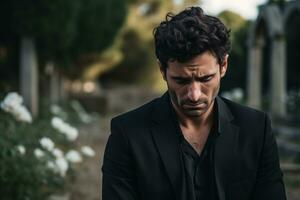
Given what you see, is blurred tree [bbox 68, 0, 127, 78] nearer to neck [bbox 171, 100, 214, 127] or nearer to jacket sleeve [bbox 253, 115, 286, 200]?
neck [bbox 171, 100, 214, 127]

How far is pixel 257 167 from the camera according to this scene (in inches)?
97.3

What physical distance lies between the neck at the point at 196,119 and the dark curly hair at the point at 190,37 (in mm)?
222

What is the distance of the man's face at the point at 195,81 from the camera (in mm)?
2312

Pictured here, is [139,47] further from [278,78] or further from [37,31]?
[37,31]

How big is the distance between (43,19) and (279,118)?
16.5 feet

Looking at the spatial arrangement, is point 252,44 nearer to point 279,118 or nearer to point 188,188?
point 279,118

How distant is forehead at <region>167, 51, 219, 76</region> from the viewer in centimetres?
230

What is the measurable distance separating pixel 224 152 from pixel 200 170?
0.10m

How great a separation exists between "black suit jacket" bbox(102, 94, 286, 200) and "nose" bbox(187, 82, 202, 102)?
0.69ft

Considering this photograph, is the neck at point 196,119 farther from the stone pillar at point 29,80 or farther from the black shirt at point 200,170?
the stone pillar at point 29,80

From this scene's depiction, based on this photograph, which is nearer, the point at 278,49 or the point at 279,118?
the point at 279,118

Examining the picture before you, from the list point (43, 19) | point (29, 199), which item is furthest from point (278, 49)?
point (29, 199)

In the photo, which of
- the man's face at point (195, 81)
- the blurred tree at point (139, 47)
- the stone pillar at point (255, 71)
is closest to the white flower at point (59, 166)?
the man's face at point (195, 81)

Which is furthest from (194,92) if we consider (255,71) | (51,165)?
(255,71)
